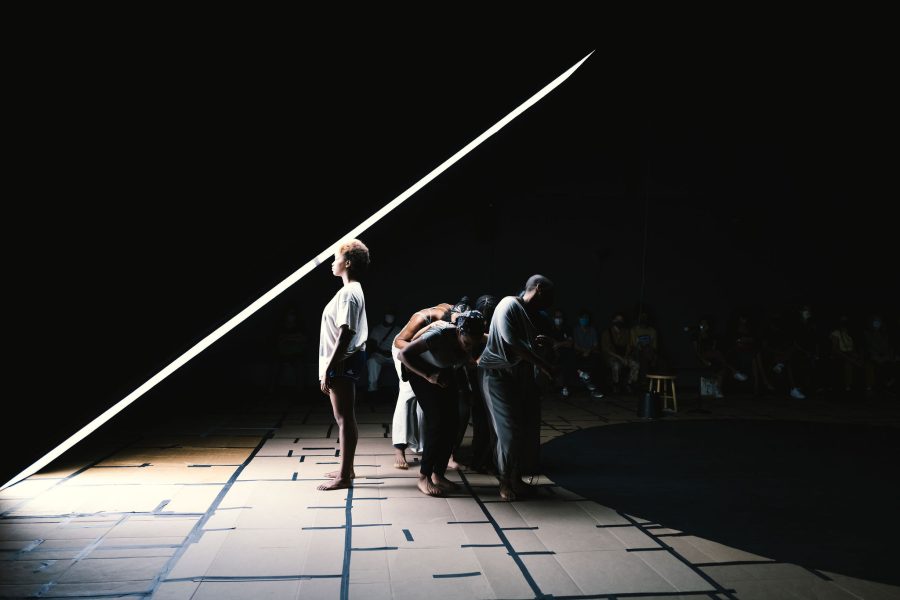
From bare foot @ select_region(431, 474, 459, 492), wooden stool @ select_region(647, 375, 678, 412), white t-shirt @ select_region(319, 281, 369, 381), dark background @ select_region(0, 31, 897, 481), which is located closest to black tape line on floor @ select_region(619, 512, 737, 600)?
bare foot @ select_region(431, 474, 459, 492)

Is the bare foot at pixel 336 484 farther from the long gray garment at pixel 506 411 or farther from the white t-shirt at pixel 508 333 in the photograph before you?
the white t-shirt at pixel 508 333

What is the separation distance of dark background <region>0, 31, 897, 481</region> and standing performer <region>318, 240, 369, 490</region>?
0.64 ft

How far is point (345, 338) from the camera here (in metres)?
3.34

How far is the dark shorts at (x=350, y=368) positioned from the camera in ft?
11.1

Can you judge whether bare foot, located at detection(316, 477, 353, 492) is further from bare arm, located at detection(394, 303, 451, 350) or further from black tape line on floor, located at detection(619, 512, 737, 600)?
black tape line on floor, located at detection(619, 512, 737, 600)

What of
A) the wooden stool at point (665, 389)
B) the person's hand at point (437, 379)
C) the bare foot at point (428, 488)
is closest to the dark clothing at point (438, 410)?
the person's hand at point (437, 379)

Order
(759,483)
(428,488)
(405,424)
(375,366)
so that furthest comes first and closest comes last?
1. (375,366)
2. (405,424)
3. (759,483)
4. (428,488)

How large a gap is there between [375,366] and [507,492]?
14.9 ft

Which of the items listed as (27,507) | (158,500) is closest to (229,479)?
(158,500)

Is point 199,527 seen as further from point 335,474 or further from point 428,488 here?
point 428,488

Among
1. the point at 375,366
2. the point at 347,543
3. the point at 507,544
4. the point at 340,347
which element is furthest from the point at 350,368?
the point at 375,366

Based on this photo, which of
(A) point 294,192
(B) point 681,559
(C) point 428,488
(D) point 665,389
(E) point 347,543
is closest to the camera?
(B) point 681,559

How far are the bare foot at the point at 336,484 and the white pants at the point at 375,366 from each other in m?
4.16

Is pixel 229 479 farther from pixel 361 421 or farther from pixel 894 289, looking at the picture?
pixel 894 289
